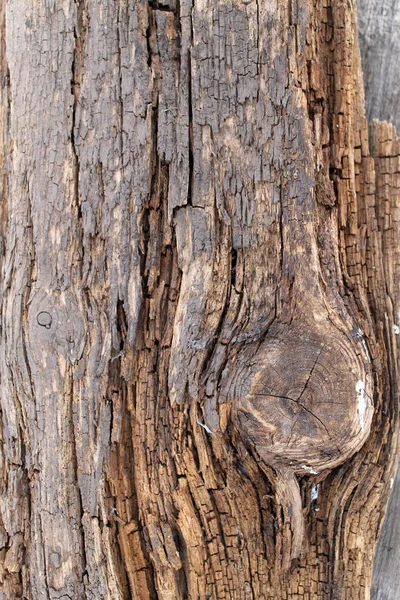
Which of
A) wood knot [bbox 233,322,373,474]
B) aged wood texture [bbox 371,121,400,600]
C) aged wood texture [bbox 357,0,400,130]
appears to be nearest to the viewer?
wood knot [bbox 233,322,373,474]

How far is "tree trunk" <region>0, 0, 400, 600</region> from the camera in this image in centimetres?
146

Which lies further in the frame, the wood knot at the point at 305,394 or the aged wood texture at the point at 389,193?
the aged wood texture at the point at 389,193

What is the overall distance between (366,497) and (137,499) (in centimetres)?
73

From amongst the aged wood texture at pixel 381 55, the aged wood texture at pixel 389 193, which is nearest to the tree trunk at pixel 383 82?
the aged wood texture at pixel 381 55

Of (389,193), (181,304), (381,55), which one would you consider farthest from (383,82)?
(181,304)

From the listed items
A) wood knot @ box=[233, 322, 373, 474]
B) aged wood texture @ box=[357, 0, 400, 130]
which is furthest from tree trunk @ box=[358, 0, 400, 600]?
wood knot @ box=[233, 322, 373, 474]

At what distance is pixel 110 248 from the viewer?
1.48m

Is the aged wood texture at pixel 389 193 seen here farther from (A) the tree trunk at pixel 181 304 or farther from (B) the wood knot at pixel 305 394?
(B) the wood knot at pixel 305 394

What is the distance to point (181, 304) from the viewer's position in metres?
1.48

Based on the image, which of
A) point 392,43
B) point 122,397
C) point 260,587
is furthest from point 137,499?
point 392,43

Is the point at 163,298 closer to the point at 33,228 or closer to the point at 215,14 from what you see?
the point at 33,228

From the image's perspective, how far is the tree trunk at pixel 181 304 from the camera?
146 centimetres

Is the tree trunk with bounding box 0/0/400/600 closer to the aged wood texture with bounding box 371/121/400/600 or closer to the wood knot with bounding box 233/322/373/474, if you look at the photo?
the wood knot with bounding box 233/322/373/474

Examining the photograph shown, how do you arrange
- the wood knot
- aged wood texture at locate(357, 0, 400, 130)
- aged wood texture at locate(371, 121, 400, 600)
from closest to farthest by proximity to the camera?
the wood knot
aged wood texture at locate(371, 121, 400, 600)
aged wood texture at locate(357, 0, 400, 130)
